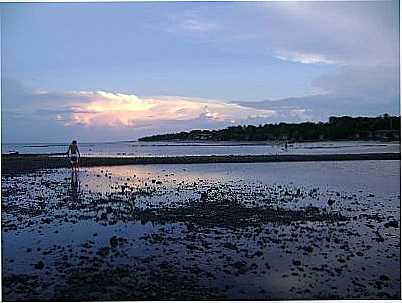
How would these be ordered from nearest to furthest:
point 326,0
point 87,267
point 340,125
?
1. point 87,267
2. point 326,0
3. point 340,125

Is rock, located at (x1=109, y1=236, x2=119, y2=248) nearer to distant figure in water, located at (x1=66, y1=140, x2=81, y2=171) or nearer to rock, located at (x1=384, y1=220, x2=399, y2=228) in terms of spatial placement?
rock, located at (x1=384, y1=220, x2=399, y2=228)

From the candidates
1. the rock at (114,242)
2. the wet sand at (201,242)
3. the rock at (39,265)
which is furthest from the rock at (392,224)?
the rock at (39,265)

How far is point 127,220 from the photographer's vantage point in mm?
8531

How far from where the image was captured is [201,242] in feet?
23.1

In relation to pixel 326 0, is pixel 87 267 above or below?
below

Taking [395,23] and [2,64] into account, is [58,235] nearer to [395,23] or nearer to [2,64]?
[2,64]

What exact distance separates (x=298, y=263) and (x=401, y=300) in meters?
1.30

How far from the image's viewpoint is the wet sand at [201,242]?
17.9 feet

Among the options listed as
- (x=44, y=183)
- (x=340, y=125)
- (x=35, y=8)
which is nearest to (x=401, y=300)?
(x=35, y=8)

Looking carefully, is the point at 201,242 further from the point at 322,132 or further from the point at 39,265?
the point at 322,132

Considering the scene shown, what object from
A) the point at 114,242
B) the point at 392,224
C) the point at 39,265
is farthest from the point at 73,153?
the point at 392,224

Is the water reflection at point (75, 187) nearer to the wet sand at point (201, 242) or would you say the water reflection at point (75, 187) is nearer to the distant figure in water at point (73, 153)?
the wet sand at point (201, 242)

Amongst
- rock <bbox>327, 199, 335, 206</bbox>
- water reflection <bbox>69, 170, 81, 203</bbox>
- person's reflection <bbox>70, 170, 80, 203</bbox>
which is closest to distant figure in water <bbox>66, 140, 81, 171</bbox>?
person's reflection <bbox>70, 170, 80, 203</bbox>

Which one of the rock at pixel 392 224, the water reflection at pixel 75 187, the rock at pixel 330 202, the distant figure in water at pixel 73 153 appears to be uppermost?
the distant figure in water at pixel 73 153
